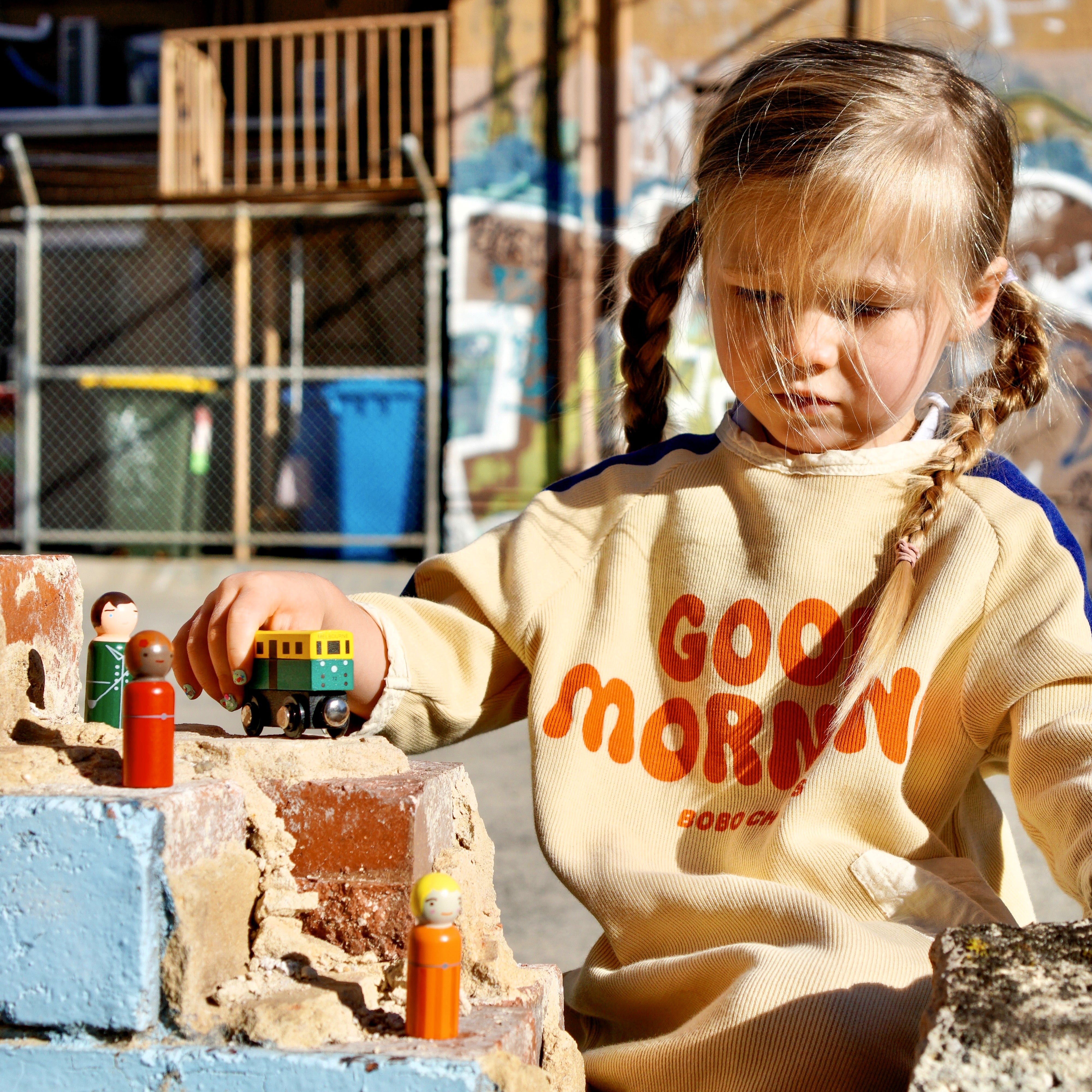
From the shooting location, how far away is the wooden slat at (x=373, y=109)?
9055 mm

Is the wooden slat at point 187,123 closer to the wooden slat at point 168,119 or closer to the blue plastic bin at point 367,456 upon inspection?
the wooden slat at point 168,119

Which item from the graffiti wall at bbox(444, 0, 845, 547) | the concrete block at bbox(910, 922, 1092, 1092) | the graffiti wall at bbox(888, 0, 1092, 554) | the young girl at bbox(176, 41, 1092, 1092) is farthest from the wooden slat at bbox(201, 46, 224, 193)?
the concrete block at bbox(910, 922, 1092, 1092)

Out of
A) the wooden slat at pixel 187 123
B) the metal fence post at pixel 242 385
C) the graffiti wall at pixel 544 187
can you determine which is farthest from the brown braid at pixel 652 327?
the wooden slat at pixel 187 123

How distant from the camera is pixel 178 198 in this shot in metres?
9.44

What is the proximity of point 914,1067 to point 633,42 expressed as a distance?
867 centimetres

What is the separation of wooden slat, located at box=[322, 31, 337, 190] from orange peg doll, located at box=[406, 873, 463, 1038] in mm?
8696

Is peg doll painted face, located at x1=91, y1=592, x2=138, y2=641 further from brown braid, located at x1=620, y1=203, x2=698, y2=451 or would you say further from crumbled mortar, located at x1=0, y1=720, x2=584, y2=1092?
brown braid, located at x1=620, y1=203, x2=698, y2=451

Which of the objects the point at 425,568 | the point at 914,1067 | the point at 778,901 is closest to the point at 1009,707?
the point at 778,901

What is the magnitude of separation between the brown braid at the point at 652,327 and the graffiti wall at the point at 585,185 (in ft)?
20.5

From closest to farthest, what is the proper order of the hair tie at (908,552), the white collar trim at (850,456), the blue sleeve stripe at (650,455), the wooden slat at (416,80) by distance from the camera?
Result: the hair tie at (908,552), the white collar trim at (850,456), the blue sleeve stripe at (650,455), the wooden slat at (416,80)

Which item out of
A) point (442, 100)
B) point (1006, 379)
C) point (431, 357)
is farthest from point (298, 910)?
point (442, 100)

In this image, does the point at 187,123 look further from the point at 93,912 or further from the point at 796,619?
the point at 93,912

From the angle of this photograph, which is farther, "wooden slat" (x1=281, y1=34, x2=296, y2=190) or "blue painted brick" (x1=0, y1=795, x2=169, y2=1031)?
"wooden slat" (x1=281, y1=34, x2=296, y2=190)

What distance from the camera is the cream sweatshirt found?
119 centimetres
